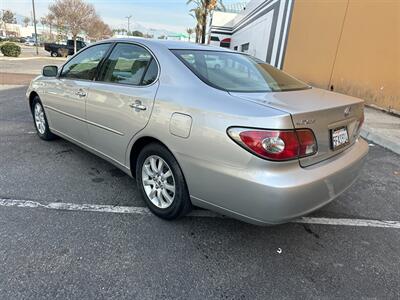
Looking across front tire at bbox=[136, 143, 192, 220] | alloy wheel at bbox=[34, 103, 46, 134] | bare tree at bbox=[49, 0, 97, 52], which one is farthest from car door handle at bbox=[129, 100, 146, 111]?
bare tree at bbox=[49, 0, 97, 52]

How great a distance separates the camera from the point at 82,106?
3719mm

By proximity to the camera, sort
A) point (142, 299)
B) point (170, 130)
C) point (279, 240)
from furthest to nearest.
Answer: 1. point (279, 240)
2. point (170, 130)
3. point (142, 299)

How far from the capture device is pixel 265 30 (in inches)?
790

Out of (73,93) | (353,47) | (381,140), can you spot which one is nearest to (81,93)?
(73,93)

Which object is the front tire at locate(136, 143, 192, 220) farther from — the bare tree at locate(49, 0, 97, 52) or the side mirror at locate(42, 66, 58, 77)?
the bare tree at locate(49, 0, 97, 52)

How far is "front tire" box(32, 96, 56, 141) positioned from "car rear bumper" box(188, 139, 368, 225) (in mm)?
3312

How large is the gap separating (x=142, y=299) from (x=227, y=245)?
88 centimetres

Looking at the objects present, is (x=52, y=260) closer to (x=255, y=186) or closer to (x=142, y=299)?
(x=142, y=299)

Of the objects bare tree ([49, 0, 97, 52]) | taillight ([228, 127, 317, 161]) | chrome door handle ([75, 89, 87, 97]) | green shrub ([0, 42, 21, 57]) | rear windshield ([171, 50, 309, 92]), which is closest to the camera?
taillight ([228, 127, 317, 161])

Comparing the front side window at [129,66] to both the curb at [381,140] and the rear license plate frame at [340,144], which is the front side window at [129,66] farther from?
the curb at [381,140]

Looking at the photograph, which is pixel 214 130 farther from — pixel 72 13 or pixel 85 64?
pixel 72 13

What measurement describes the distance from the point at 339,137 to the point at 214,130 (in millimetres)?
1065

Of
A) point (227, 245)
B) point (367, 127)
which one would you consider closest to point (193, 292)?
point (227, 245)

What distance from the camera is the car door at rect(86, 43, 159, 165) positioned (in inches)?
117
